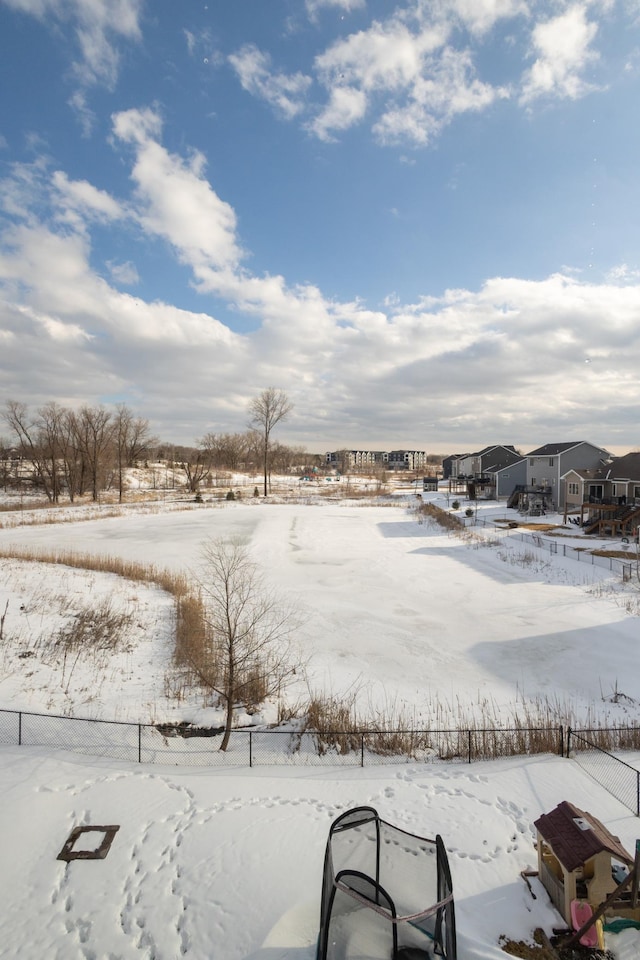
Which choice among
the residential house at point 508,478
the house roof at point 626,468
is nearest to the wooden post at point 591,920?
the house roof at point 626,468

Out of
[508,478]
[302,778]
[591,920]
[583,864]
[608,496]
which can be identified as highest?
[508,478]

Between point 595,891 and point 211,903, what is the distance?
5.07m

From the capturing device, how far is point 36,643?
648 inches

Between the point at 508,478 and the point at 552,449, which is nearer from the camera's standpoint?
the point at 552,449

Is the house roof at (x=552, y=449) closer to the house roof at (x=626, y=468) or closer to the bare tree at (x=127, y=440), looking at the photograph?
the house roof at (x=626, y=468)

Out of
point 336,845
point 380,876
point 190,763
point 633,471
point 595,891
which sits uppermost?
point 633,471

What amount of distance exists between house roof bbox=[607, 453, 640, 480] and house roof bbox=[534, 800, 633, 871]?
41308mm

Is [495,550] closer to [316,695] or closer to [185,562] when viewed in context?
[185,562]

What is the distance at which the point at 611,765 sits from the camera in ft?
32.6

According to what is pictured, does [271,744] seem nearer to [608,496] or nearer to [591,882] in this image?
[591,882]

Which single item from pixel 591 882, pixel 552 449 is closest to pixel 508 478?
pixel 552 449

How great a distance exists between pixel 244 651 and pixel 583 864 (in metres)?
12.0

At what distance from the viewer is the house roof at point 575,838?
5758 millimetres

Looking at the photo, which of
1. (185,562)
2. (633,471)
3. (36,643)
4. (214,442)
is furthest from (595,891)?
(214,442)
